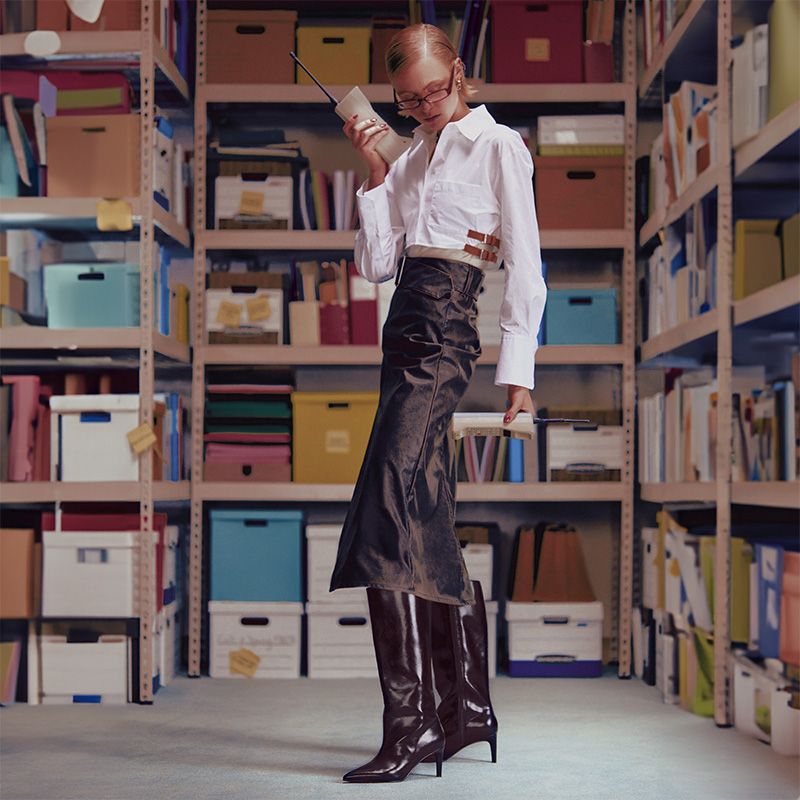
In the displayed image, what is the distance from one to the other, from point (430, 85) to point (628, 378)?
6.20 feet

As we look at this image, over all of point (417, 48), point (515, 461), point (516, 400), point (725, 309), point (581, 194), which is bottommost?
point (515, 461)

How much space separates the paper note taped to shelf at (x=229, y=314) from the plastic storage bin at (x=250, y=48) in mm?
767

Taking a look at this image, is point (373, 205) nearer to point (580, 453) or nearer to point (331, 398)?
point (331, 398)

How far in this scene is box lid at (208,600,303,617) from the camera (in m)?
3.87

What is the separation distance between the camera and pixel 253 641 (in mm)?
3891

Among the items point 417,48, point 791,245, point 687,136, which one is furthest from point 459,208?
point 687,136

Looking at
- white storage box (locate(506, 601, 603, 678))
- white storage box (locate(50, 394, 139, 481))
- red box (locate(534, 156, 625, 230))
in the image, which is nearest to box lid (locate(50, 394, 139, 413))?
white storage box (locate(50, 394, 139, 481))

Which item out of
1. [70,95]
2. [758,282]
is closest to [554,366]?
[758,282]

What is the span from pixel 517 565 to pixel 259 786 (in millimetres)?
1789

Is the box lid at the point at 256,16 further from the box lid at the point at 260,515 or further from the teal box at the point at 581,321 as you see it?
the box lid at the point at 260,515

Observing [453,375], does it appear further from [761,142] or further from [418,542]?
[761,142]

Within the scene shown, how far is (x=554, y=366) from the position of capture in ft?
14.2

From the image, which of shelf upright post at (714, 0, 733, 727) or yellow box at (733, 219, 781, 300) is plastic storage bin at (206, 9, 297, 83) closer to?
shelf upright post at (714, 0, 733, 727)

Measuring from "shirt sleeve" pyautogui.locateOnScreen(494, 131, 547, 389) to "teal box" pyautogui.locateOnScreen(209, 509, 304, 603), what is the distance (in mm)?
1733
